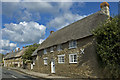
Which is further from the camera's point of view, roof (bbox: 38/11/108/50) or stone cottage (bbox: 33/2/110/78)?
roof (bbox: 38/11/108/50)

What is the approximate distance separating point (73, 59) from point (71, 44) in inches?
77.6

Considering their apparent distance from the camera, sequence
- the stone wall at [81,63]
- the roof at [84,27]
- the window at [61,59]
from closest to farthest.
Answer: the stone wall at [81,63]
the roof at [84,27]
the window at [61,59]

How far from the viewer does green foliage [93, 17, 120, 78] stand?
9.62m

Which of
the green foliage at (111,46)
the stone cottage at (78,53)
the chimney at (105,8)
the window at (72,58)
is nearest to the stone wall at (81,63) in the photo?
the stone cottage at (78,53)

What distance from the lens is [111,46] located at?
32.4 ft

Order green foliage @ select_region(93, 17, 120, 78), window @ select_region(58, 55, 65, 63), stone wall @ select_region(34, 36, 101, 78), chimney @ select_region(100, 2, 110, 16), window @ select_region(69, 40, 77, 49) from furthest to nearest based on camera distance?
window @ select_region(58, 55, 65, 63), window @ select_region(69, 40, 77, 49), chimney @ select_region(100, 2, 110, 16), stone wall @ select_region(34, 36, 101, 78), green foliage @ select_region(93, 17, 120, 78)

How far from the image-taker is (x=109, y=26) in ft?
33.8

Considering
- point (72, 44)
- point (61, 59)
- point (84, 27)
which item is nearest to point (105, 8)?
point (84, 27)

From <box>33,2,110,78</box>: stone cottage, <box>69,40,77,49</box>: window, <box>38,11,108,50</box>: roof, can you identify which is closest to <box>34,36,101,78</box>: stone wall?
<box>33,2,110,78</box>: stone cottage

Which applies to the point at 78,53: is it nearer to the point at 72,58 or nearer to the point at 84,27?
the point at 72,58

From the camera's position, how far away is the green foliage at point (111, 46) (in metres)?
9.62

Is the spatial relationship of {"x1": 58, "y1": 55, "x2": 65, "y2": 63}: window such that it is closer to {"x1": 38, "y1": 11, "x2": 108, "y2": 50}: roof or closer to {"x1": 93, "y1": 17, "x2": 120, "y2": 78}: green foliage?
{"x1": 38, "y1": 11, "x2": 108, "y2": 50}: roof

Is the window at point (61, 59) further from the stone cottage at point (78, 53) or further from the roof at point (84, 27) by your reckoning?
the roof at point (84, 27)

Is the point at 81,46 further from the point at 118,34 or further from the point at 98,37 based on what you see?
the point at 118,34
